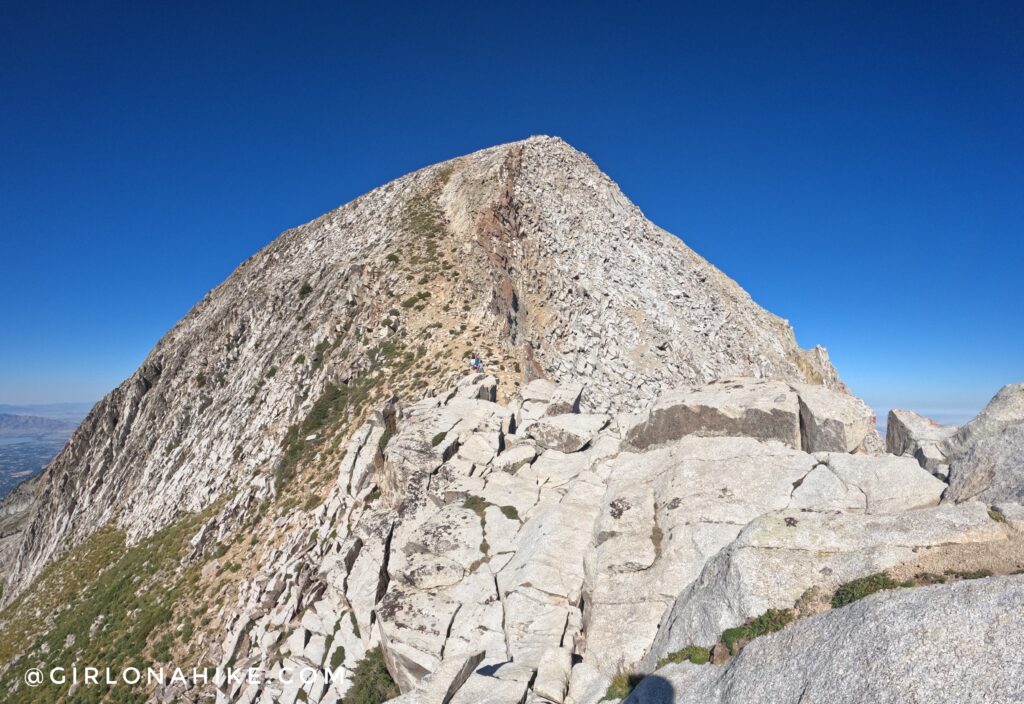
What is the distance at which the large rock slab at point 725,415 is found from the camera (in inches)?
879

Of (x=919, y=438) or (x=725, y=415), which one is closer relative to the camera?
(x=919, y=438)

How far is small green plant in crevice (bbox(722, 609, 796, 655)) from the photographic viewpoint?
1160 centimetres

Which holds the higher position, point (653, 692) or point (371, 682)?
Result: point (653, 692)

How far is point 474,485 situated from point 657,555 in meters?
10.6

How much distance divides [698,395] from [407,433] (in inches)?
612

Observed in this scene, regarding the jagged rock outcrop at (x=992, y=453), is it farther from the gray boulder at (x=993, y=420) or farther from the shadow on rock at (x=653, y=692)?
the shadow on rock at (x=653, y=692)

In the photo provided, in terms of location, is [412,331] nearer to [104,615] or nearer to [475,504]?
[475,504]

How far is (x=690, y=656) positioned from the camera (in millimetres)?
12594

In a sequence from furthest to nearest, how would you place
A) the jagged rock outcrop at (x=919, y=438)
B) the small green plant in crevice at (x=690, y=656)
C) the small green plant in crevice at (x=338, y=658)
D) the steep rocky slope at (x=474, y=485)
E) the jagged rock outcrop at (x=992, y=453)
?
the small green plant in crevice at (x=338, y=658) → the jagged rock outcrop at (x=919, y=438) → the jagged rock outcrop at (x=992, y=453) → the steep rocky slope at (x=474, y=485) → the small green plant in crevice at (x=690, y=656)

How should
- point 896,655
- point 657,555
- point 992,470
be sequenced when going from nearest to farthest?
point 896,655 → point 992,470 → point 657,555

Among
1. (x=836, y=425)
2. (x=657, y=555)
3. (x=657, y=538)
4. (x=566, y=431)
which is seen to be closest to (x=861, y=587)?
(x=657, y=555)

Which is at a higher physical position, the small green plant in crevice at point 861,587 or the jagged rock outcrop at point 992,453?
the jagged rock outcrop at point 992,453

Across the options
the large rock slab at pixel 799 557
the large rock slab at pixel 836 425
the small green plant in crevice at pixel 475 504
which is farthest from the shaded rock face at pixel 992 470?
the small green plant in crevice at pixel 475 504

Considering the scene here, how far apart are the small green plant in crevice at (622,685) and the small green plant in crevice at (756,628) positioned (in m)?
2.65
